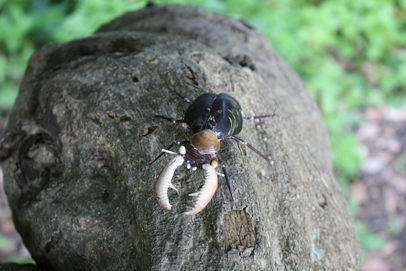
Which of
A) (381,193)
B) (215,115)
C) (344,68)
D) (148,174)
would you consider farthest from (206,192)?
(344,68)

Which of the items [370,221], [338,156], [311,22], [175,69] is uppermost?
[175,69]

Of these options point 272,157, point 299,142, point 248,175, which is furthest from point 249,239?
point 299,142

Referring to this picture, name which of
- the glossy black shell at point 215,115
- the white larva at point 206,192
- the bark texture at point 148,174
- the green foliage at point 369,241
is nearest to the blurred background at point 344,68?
the green foliage at point 369,241

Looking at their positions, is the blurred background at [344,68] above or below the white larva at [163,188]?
below

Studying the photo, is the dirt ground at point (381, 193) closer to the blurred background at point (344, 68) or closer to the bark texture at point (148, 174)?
the blurred background at point (344, 68)

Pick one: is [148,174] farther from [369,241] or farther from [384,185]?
[384,185]

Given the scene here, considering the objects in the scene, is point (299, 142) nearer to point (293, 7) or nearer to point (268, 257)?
point (268, 257)

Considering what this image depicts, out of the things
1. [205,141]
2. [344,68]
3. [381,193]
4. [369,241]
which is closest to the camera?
[205,141]
